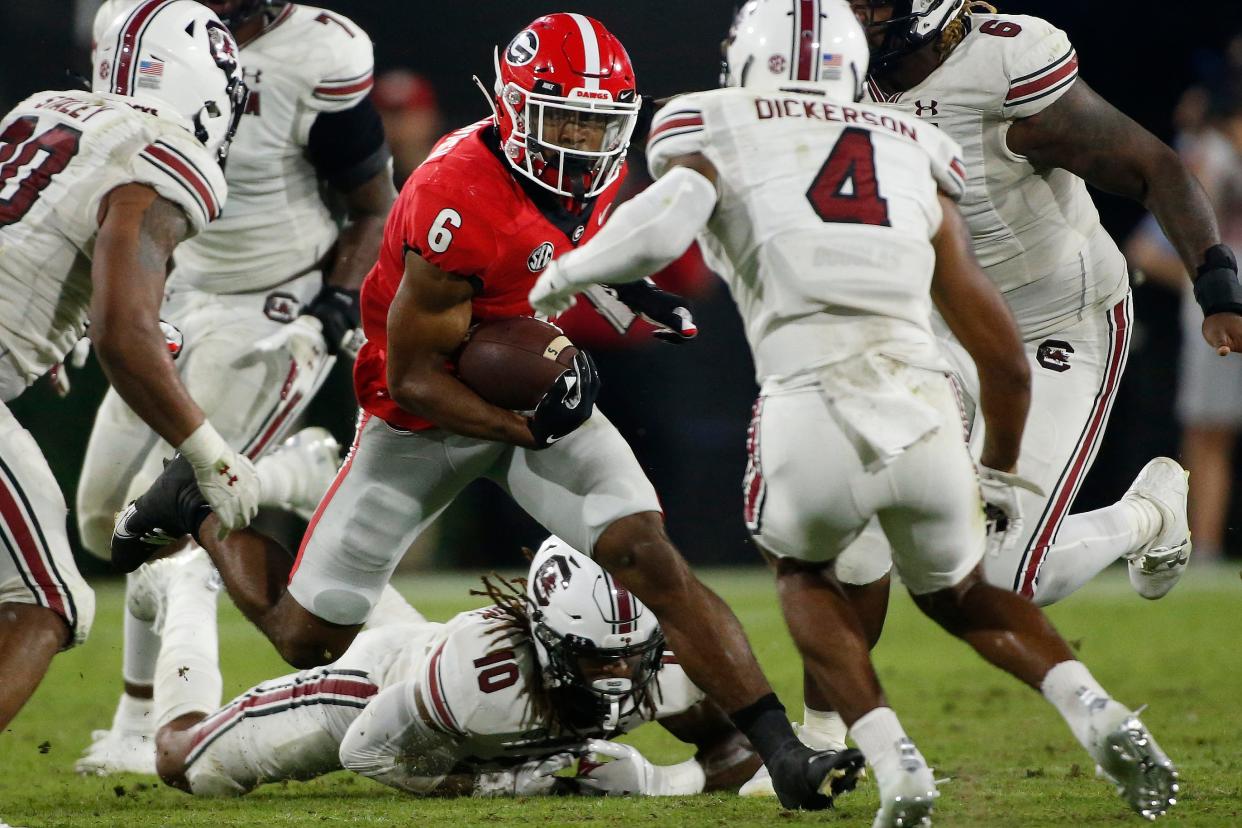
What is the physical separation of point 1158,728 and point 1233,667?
5.03 feet

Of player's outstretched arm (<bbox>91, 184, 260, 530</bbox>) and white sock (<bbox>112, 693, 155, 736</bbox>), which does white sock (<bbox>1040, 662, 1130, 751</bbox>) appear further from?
white sock (<bbox>112, 693, 155, 736</bbox>)

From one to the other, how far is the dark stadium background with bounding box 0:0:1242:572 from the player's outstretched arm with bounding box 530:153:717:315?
4901mm

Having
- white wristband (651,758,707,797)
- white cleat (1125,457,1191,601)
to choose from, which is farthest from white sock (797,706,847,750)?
white cleat (1125,457,1191,601)

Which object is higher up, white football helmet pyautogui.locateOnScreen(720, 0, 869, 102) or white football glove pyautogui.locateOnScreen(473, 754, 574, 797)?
white football helmet pyautogui.locateOnScreen(720, 0, 869, 102)

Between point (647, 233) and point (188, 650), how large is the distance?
2023 mm

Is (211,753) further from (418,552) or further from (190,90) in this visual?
(418,552)

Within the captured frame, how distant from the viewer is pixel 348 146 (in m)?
5.23

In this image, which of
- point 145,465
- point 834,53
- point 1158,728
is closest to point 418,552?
point 145,465

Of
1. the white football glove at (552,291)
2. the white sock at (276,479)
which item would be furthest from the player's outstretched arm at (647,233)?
the white sock at (276,479)

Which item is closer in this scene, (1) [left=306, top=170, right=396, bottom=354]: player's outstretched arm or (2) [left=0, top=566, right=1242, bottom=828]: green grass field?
(2) [left=0, top=566, right=1242, bottom=828]: green grass field

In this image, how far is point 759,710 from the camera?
3387 millimetres

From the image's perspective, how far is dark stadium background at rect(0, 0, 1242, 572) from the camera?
8047 mm

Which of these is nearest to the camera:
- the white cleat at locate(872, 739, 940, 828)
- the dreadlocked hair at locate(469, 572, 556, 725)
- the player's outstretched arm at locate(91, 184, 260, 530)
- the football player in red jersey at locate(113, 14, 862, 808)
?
the white cleat at locate(872, 739, 940, 828)

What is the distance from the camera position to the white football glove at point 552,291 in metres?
3.16
